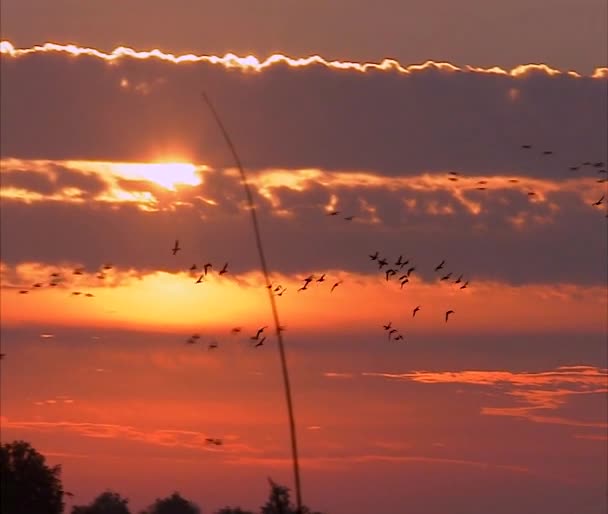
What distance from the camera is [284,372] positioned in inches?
1096

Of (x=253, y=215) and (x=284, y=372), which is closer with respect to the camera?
(x=284, y=372)

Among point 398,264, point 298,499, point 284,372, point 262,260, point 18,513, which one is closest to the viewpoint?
point 298,499

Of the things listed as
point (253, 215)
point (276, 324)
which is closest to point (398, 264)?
point (253, 215)

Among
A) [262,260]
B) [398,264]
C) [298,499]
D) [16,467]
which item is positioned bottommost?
[298,499]

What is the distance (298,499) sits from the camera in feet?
85.5

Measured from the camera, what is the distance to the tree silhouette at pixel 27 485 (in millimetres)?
139375

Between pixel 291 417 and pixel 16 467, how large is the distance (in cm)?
12516

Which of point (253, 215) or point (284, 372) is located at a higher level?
point (253, 215)

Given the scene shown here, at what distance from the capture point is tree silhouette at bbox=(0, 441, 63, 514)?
457ft

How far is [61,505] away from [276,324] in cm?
12100

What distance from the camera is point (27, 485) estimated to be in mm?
143875

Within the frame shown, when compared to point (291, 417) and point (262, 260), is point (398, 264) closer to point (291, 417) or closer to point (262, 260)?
point (262, 260)

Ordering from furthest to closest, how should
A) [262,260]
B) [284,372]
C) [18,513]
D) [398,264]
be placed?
[18,513] < [398,264] < [262,260] < [284,372]

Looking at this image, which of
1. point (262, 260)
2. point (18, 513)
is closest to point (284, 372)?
point (262, 260)
